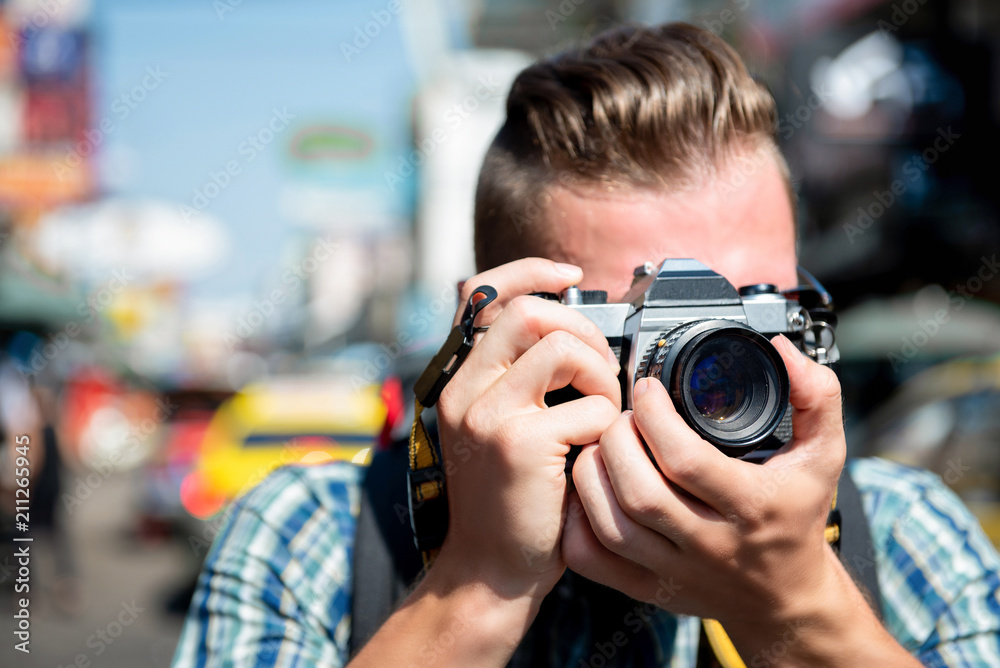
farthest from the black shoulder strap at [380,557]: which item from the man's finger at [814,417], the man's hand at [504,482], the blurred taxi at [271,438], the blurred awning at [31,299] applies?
the blurred awning at [31,299]

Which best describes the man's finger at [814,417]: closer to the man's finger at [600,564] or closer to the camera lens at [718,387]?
the camera lens at [718,387]

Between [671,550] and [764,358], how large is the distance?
350mm

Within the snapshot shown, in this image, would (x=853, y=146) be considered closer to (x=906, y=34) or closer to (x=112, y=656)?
(x=906, y=34)

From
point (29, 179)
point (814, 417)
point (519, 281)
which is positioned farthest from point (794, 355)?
point (29, 179)

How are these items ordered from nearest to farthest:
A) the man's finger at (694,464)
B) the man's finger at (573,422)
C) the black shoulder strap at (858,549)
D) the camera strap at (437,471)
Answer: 1. the man's finger at (694,464)
2. the man's finger at (573,422)
3. the camera strap at (437,471)
4. the black shoulder strap at (858,549)

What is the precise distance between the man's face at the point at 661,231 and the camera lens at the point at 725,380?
0.24m

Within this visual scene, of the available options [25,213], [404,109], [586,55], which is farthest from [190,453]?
[404,109]

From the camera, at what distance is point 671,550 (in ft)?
3.94

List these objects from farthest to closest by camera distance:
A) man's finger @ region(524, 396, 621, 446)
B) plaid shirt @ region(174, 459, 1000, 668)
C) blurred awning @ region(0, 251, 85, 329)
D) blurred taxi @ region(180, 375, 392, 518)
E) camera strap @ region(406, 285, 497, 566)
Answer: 1. blurred awning @ region(0, 251, 85, 329)
2. blurred taxi @ region(180, 375, 392, 518)
3. plaid shirt @ region(174, 459, 1000, 668)
4. camera strap @ region(406, 285, 497, 566)
5. man's finger @ region(524, 396, 621, 446)

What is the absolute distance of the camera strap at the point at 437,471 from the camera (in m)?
1.39

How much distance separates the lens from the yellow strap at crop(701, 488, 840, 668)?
4.83 feet

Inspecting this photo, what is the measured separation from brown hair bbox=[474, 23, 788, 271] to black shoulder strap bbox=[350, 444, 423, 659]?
548 mm

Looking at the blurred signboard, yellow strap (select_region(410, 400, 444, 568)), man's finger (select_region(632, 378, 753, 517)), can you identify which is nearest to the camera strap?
yellow strap (select_region(410, 400, 444, 568))

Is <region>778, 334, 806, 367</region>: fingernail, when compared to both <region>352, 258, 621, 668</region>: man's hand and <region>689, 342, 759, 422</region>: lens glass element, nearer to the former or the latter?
<region>689, 342, 759, 422</region>: lens glass element
